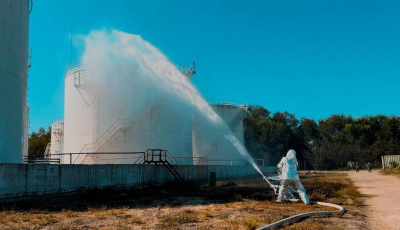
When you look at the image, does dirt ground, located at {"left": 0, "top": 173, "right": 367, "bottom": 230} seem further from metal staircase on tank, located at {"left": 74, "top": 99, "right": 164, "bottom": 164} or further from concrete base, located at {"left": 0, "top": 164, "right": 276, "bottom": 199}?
metal staircase on tank, located at {"left": 74, "top": 99, "right": 164, "bottom": 164}

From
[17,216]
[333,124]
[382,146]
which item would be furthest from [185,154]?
[333,124]

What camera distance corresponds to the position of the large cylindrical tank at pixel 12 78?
16.8 metres

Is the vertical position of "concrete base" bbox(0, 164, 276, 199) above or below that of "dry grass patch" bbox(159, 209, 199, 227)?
above

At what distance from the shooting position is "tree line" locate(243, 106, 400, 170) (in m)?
65.8

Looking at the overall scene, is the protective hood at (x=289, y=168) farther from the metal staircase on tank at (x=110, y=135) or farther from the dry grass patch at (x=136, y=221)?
the metal staircase on tank at (x=110, y=135)

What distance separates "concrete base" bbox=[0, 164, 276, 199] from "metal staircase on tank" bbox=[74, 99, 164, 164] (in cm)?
611

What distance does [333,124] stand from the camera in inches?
3231

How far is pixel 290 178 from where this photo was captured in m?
13.4

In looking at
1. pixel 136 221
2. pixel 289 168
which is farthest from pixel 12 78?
pixel 289 168

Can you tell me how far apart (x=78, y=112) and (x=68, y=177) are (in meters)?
14.0

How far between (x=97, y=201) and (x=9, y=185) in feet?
11.9

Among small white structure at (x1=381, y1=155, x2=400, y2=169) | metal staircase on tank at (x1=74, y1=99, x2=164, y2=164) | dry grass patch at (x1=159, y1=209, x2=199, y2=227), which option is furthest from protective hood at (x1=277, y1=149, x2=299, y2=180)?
small white structure at (x1=381, y1=155, x2=400, y2=169)

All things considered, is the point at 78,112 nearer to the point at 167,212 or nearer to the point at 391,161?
the point at 167,212

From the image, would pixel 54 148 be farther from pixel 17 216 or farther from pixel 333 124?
pixel 333 124
